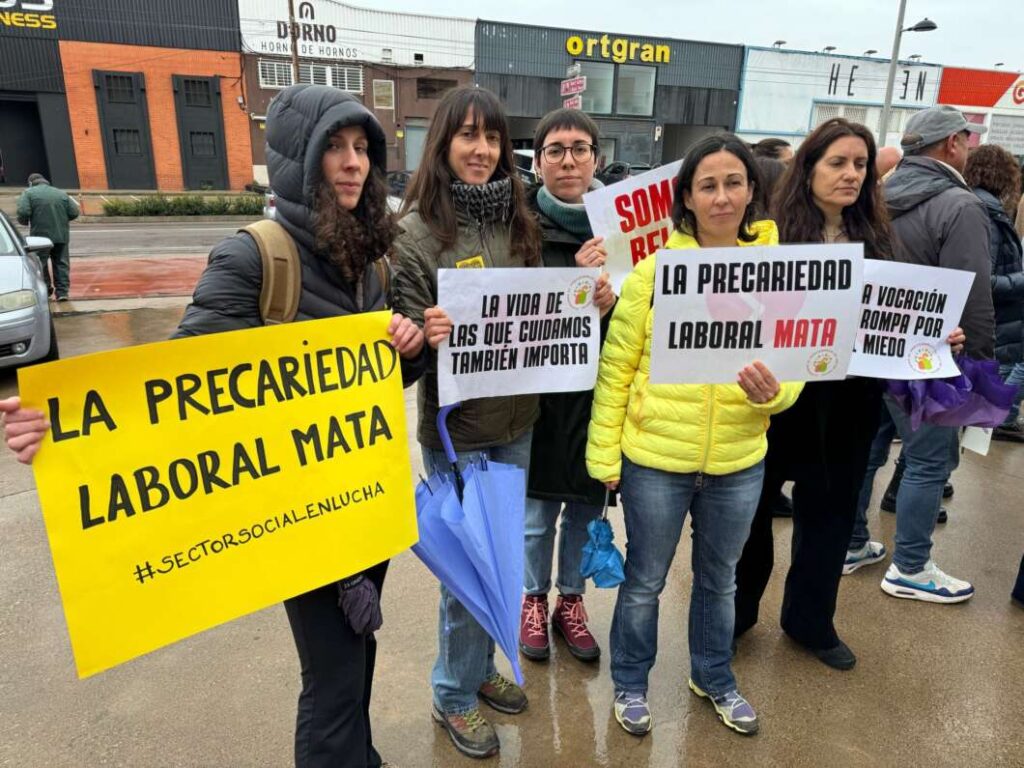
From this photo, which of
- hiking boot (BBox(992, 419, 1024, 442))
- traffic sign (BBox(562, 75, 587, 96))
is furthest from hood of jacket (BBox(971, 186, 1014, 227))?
traffic sign (BBox(562, 75, 587, 96))

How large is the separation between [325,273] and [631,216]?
136cm

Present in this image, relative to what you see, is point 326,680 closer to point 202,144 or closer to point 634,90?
point 202,144

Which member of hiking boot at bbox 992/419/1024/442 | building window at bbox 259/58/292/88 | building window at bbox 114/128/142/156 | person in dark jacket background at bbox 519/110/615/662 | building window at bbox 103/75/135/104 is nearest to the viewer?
person in dark jacket background at bbox 519/110/615/662

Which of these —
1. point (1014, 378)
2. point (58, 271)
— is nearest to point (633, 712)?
point (1014, 378)

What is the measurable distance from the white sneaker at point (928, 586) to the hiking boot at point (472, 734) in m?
2.11

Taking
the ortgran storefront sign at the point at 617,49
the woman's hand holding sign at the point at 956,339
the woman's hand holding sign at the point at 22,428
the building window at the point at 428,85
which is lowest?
the woman's hand holding sign at the point at 956,339

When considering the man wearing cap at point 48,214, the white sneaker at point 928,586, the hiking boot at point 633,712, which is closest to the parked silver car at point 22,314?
the man wearing cap at point 48,214

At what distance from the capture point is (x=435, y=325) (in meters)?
2.00

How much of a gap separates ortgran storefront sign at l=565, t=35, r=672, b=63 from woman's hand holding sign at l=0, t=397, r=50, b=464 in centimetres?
3517

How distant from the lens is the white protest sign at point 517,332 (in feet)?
6.78

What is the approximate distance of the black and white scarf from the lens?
2162mm

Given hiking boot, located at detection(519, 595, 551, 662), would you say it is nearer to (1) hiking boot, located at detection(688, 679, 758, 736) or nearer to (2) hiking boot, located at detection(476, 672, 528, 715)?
(2) hiking boot, located at detection(476, 672, 528, 715)

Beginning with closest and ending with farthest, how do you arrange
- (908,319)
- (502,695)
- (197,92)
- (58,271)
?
(502,695) < (908,319) < (58,271) < (197,92)

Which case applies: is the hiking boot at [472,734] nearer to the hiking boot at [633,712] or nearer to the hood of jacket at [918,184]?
the hiking boot at [633,712]
